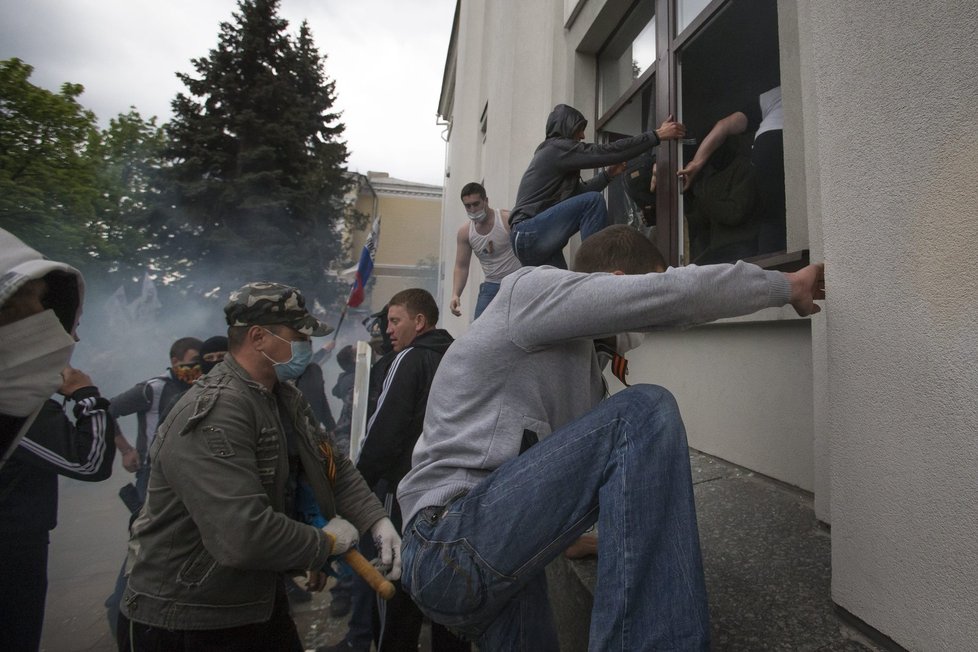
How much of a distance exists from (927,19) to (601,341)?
1192 millimetres

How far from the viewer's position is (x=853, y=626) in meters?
1.49

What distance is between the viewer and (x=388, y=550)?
2100 mm

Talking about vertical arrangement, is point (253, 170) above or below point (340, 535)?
above

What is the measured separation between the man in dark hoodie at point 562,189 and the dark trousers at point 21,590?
310cm

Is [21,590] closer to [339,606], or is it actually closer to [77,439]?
[77,439]

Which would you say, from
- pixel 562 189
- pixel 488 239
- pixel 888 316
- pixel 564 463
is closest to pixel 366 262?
pixel 488 239

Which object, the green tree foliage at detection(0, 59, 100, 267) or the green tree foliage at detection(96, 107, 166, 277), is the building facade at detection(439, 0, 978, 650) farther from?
the green tree foliage at detection(96, 107, 166, 277)

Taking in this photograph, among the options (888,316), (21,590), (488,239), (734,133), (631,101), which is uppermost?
(631,101)

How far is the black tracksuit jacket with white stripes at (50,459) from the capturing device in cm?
237

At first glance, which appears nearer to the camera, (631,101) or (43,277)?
(43,277)

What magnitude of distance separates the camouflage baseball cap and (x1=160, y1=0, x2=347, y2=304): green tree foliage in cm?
1542

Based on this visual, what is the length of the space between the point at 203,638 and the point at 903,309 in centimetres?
230

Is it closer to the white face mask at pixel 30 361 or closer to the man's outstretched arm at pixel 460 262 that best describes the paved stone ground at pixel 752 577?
the white face mask at pixel 30 361

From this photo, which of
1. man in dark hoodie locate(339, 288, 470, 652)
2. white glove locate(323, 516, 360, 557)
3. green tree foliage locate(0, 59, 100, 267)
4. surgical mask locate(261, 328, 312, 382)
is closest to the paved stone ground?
white glove locate(323, 516, 360, 557)
